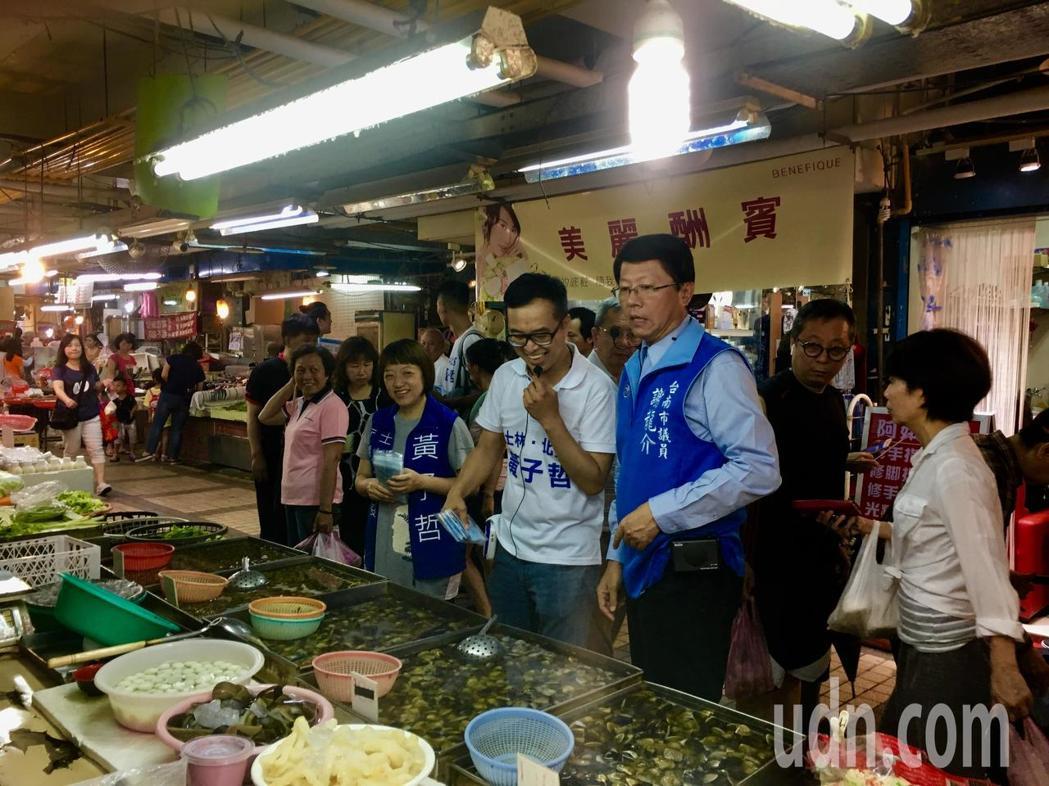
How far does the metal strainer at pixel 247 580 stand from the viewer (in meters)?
2.94

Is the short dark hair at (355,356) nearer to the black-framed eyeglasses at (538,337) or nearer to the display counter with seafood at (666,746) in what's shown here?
the black-framed eyeglasses at (538,337)

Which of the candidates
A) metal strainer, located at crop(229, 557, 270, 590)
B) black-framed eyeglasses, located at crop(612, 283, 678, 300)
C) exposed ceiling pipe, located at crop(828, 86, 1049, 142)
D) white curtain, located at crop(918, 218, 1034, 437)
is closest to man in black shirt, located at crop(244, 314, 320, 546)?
metal strainer, located at crop(229, 557, 270, 590)

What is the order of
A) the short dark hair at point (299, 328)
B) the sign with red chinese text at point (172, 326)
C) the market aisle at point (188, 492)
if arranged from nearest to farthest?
1. the short dark hair at point (299, 328)
2. the market aisle at point (188, 492)
3. the sign with red chinese text at point (172, 326)

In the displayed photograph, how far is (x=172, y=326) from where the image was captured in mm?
18531

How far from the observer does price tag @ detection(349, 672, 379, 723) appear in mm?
1875

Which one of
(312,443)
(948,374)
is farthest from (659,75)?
(312,443)

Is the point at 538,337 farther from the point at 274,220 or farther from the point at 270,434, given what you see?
the point at 274,220

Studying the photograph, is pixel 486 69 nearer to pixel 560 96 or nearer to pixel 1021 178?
pixel 560 96

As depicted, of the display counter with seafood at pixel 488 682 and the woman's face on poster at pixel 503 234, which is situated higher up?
the woman's face on poster at pixel 503 234

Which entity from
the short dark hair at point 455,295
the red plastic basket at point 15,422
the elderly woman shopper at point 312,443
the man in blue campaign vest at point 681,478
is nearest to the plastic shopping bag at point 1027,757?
the man in blue campaign vest at point 681,478

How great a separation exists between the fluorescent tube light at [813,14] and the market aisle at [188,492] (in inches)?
290

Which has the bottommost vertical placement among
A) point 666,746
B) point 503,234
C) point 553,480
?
point 666,746

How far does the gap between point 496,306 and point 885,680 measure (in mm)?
4387

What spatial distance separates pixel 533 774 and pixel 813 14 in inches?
81.2
